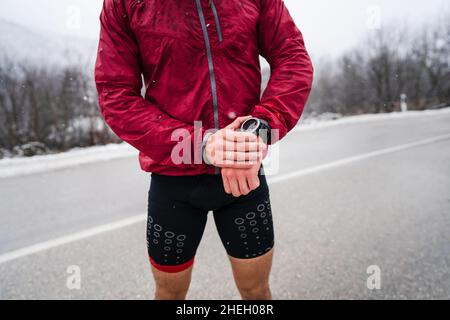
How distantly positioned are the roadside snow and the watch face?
5.59 m

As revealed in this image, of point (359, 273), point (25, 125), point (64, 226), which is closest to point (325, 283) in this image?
point (359, 273)

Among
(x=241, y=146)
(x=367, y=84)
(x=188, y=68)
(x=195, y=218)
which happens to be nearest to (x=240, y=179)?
(x=241, y=146)

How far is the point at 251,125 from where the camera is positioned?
3.35ft

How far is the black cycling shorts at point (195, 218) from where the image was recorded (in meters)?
1.21

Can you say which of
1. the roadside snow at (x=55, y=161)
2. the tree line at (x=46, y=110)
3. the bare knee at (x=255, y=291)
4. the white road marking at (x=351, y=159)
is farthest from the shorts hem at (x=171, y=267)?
the tree line at (x=46, y=110)

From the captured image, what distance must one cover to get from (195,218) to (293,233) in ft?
6.14

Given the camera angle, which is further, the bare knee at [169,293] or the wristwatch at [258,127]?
the bare knee at [169,293]

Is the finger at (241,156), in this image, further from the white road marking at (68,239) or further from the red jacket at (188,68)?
the white road marking at (68,239)

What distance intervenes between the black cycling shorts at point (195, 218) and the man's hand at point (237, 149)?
0.23 metres

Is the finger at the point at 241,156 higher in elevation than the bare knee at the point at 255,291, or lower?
higher

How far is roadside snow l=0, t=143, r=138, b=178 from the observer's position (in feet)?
18.1

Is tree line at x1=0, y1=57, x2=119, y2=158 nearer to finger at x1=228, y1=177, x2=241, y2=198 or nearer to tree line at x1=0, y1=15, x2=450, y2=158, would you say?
tree line at x1=0, y1=15, x2=450, y2=158

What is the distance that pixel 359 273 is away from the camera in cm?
226

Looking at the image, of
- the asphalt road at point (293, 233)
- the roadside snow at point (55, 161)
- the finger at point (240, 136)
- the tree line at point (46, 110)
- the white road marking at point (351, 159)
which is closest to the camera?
the finger at point (240, 136)
